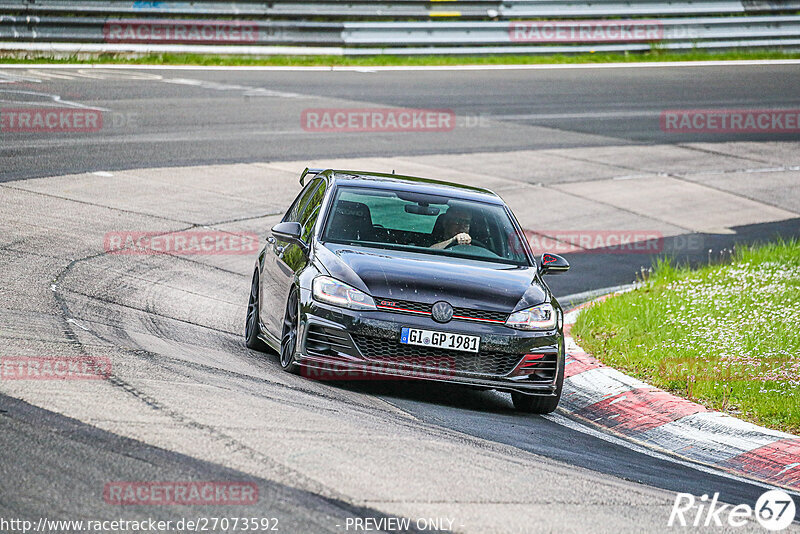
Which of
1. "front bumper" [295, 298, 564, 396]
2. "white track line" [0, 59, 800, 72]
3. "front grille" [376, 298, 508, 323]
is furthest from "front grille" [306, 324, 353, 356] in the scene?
"white track line" [0, 59, 800, 72]

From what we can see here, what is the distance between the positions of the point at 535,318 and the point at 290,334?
176 centimetres

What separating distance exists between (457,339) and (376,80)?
58.7 feet

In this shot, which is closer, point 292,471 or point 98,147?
point 292,471

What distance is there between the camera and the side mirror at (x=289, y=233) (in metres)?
8.90

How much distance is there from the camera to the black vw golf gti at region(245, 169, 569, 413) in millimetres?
7969

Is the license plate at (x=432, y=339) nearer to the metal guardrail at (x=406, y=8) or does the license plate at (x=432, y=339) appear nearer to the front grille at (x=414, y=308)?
the front grille at (x=414, y=308)

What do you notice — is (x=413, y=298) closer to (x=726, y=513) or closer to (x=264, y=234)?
(x=726, y=513)

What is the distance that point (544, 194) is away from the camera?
17766 mm

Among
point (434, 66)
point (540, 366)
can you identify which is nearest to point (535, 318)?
point (540, 366)

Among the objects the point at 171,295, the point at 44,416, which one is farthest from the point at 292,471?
the point at 171,295

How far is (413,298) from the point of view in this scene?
26.3 ft

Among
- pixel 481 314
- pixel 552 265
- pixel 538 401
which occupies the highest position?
pixel 552 265

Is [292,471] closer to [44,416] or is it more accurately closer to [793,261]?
[44,416]

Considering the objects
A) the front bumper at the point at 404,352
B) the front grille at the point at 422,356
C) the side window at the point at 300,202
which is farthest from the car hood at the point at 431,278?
the side window at the point at 300,202
